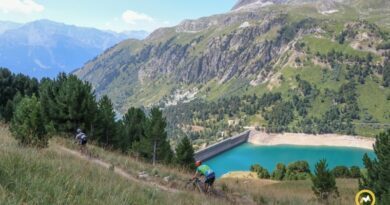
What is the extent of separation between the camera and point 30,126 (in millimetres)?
17406

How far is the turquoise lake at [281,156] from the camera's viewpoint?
164375 millimetres

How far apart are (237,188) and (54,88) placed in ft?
105

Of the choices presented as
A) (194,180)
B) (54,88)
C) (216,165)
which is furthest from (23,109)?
(216,165)

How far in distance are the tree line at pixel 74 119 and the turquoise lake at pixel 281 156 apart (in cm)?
9784

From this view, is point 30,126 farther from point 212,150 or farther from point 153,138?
point 212,150

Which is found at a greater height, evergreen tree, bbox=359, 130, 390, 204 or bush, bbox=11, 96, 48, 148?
bush, bbox=11, 96, 48, 148

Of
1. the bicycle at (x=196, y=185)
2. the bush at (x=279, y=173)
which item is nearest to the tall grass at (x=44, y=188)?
the bicycle at (x=196, y=185)

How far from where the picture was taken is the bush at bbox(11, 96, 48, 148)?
1639 cm

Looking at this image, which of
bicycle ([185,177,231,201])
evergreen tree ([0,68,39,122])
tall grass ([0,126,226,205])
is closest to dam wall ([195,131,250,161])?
evergreen tree ([0,68,39,122])

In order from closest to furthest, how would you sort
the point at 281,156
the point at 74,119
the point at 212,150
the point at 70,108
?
the point at 70,108, the point at 74,119, the point at 281,156, the point at 212,150

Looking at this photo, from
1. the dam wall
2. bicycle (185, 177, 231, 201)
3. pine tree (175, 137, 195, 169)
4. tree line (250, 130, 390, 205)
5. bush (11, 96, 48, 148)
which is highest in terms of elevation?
bush (11, 96, 48, 148)

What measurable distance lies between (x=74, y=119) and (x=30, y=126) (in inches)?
851

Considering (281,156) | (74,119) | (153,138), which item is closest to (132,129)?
(153,138)

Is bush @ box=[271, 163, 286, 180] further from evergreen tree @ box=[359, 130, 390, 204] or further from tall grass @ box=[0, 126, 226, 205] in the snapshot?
tall grass @ box=[0, 126, 226, 205]
